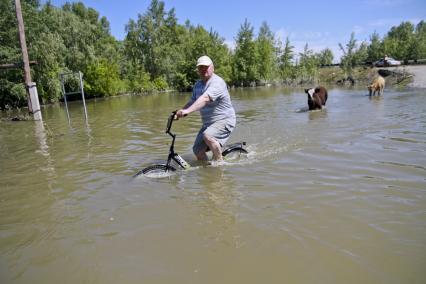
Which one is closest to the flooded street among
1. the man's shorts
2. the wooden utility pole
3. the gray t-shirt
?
the man's shorts

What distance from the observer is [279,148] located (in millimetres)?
8281

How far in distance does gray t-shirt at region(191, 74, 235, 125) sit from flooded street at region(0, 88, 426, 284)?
0.96 metres

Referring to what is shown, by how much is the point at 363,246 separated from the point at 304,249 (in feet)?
1.93

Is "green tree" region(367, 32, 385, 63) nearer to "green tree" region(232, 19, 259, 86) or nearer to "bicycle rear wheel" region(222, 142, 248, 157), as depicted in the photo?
"green tree" region(232, 19, 259, 86)

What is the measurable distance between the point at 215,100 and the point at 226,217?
2.55 m

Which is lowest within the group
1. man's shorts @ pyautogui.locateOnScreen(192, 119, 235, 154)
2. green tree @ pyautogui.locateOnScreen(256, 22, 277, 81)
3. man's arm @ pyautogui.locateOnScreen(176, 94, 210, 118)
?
man's shorts @ pyautogui.locateOnScreen(192, 119, 235, 154)

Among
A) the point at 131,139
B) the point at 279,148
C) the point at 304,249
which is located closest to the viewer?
the point at 304,249

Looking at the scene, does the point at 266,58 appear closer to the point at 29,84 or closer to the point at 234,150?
the point at 29,84

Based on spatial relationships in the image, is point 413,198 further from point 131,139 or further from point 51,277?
point 131,139

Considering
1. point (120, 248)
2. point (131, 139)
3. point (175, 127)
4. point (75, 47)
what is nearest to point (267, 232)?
point (120, 248)

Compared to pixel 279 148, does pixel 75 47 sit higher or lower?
higher

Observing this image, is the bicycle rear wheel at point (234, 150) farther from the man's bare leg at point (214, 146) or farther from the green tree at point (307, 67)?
the green tree at point (307, 67)

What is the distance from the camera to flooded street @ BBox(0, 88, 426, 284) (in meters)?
3.23

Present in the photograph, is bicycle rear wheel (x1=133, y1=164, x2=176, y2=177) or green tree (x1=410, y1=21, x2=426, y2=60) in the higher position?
green tree (x1=410, y1=21, x2=426, y2=60)
